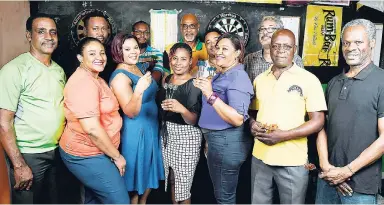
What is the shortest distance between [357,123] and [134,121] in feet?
5.05

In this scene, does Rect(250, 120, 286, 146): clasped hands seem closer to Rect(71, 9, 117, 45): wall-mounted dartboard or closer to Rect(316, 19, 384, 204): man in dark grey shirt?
Rect(316, 19, 384, 204): man in dark grey shirt

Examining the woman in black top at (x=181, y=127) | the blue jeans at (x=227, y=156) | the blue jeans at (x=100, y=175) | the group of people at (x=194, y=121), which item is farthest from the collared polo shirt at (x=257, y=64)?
the blue jeans at (x=100, y=175)

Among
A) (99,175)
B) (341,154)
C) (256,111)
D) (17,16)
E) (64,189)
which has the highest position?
(17,16)

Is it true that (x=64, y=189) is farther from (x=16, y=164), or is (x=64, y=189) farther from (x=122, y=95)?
(x=122, y=95)

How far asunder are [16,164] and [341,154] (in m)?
2.14

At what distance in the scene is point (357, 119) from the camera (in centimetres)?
212

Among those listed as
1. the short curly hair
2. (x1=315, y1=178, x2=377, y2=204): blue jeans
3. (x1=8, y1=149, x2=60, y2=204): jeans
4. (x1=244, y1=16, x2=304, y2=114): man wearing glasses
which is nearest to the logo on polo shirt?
(x1=315, y1=178, x2=377, y2=204): blue jeans

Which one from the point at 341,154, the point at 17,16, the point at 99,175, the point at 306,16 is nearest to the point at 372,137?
the point at 341,154

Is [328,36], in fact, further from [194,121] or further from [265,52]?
[194,121]

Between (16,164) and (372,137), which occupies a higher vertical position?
(372,137)

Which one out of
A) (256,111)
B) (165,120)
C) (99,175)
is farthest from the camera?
(165,120)

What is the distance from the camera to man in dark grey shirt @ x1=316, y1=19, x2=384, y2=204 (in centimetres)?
208

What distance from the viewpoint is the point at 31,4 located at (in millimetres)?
3656

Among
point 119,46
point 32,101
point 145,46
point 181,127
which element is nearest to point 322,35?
point 145,46
